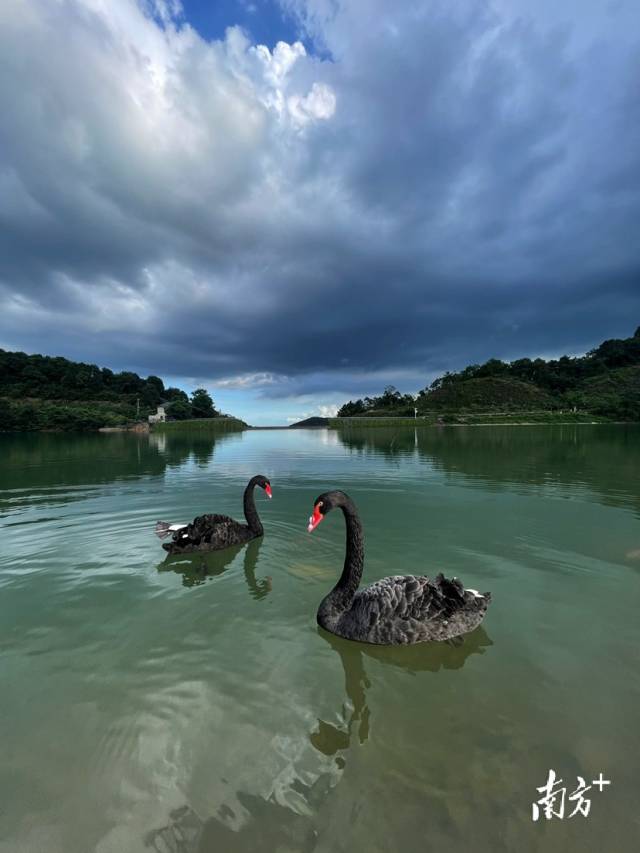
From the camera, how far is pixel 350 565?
4695 millimetres

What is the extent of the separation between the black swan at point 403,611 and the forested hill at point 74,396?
9670cm

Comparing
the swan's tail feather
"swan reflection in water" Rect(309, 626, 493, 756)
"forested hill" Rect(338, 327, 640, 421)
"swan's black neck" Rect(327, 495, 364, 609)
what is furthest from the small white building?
"swan reflection in water" Rect(309, 626, 493, 756)

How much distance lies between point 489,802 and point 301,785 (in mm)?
1214

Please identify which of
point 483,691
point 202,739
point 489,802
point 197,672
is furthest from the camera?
point 197,672

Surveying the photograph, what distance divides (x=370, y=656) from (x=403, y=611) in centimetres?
58

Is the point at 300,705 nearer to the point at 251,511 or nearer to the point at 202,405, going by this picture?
the point at 251,511

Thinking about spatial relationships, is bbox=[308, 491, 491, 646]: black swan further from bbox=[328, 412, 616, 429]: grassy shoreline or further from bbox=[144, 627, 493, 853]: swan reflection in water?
bbox=[328, 412, 616, 429]: grassy shoreline

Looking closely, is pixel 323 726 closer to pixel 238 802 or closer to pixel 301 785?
pixel 301 785

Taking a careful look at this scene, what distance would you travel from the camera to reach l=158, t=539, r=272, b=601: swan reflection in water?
6078mm

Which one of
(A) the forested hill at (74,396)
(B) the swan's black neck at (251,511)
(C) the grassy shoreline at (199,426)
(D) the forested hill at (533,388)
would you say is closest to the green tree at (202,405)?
(A) the forested hill at (74,396)

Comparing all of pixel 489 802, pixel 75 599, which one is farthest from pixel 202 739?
pixel 75 599

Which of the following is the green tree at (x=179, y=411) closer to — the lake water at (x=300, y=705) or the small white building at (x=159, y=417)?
the small white building at (x=159, y=417)

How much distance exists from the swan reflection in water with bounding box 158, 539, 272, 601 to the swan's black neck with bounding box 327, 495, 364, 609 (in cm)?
149

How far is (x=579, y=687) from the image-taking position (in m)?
3.55
